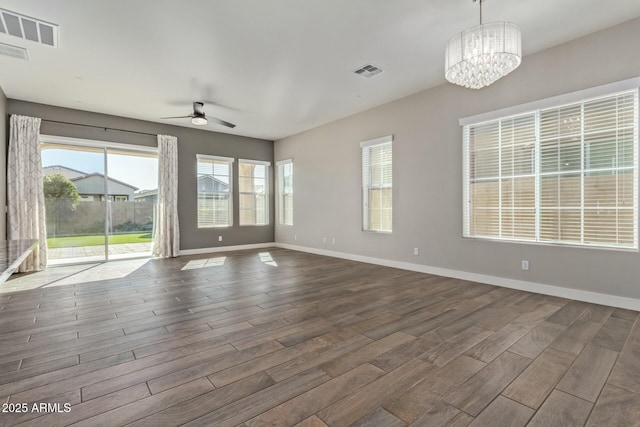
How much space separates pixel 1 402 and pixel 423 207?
5104 mm

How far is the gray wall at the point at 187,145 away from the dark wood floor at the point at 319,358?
137 inches

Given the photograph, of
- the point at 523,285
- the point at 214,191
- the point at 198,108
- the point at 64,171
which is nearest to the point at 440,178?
the point at 523,285

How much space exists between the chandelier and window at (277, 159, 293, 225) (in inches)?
233

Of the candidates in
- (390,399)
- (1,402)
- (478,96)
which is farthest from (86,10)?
(478,96)

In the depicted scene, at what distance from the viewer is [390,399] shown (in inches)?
68.9

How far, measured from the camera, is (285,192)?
341 inches

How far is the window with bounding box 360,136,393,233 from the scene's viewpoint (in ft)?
19.1

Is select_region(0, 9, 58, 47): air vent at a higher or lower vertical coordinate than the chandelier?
higher

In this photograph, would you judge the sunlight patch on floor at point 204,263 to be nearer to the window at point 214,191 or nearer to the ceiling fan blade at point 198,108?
the window at point 214,191

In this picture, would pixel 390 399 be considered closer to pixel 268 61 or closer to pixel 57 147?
pixel 268 61

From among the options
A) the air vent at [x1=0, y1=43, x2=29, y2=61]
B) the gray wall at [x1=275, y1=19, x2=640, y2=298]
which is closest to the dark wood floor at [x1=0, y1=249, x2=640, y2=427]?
the gray wall at [x1=275, y1=19, x2=640, y2=298]

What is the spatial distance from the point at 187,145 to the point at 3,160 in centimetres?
315

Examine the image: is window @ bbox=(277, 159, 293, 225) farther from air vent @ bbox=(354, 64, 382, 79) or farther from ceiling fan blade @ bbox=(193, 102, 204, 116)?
air vent @ bbox=(354, 64, 382, 79)

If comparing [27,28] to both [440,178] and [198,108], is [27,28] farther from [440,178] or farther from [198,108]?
[440,178]
